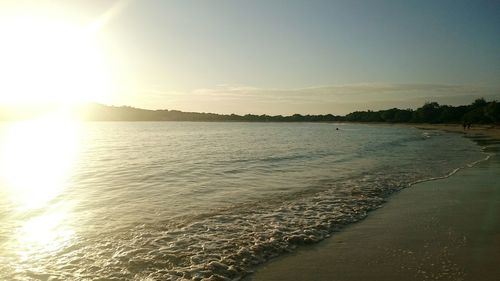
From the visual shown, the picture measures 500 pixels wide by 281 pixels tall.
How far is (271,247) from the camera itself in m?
8.99

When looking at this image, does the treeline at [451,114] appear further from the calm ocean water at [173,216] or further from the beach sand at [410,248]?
the beach sand at [410,248]

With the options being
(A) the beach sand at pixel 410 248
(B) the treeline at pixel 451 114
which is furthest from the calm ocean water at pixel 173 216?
(B) the treeline at pixel 451 114

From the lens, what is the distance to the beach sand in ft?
23.3

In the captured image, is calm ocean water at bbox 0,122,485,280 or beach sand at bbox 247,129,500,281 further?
calm ocean water at bbox 0,122,485,280

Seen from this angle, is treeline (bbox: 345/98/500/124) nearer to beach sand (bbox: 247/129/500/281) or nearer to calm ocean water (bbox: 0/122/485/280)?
A: calm ocean water (bbox: 0/122/485/280)

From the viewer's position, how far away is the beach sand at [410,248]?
7.11m

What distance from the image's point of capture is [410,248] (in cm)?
845

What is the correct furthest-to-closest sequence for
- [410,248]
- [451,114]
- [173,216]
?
[451,114], [173,216], [410,248]

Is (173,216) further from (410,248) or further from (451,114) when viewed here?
(451,114)

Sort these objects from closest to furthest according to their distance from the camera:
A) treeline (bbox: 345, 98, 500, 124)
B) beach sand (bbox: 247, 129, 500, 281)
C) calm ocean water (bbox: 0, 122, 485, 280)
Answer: beach sand (bbox: 247, 129, 500, 281) → calm ocean water (bbox: 0, 122, 485, 280) → treeline (bbox: 345, 98, 500, 124)

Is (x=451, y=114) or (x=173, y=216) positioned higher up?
(x=451, y=114)

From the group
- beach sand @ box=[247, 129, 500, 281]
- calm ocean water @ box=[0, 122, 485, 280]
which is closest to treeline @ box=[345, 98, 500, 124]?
calm ocean water @ box=[0, 122, 485, 280]

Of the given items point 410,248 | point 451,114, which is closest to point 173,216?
point 410,248

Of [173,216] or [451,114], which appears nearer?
[173,216]
